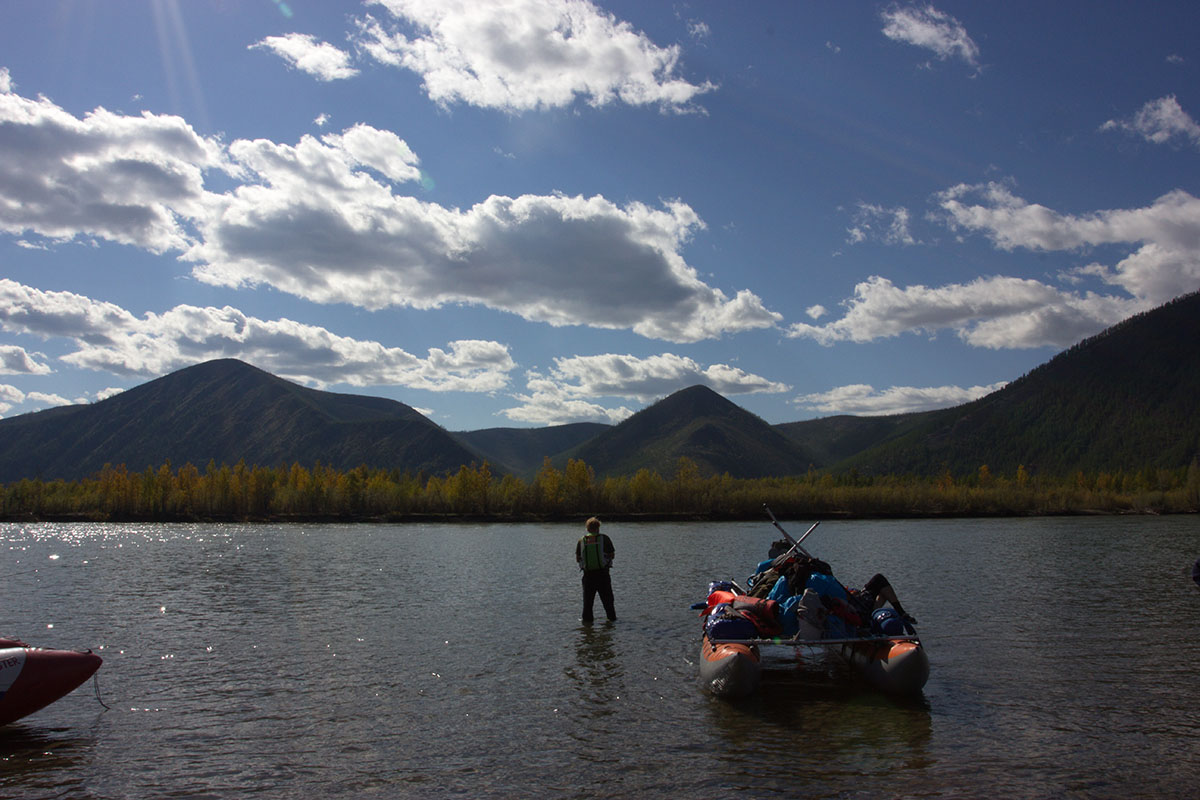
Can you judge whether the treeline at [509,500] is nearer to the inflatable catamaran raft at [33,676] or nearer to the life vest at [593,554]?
the life vest at [593,554]

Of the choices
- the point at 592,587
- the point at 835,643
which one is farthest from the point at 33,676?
the point at 835,643

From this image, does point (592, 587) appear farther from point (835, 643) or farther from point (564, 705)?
point (835, 643)

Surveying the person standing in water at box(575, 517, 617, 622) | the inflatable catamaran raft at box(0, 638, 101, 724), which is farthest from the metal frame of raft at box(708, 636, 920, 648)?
the inflatable catamaran raft at box(0, 638, 101, 724)

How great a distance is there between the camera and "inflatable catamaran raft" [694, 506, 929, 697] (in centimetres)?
1396

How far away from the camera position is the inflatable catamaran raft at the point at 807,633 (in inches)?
550

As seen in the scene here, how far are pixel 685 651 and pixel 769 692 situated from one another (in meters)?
3.68

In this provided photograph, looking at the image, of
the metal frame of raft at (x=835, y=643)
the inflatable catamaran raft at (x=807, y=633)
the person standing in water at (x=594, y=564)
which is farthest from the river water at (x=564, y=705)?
the person standing in water at (x=594, y=564)

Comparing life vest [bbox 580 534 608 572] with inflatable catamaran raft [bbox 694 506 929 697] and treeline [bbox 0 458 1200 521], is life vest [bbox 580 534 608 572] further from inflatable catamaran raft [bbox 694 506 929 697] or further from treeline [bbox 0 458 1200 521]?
treeline [bbox 0 458 1200 521]

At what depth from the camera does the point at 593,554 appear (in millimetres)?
21125

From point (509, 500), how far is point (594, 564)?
122m

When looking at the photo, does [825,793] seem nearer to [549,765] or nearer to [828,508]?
[549,765]

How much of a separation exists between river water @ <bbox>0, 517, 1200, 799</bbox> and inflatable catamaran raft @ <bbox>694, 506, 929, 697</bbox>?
0.48m

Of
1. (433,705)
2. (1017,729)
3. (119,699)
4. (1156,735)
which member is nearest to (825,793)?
(1017,729)

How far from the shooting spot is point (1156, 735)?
11875 mm
